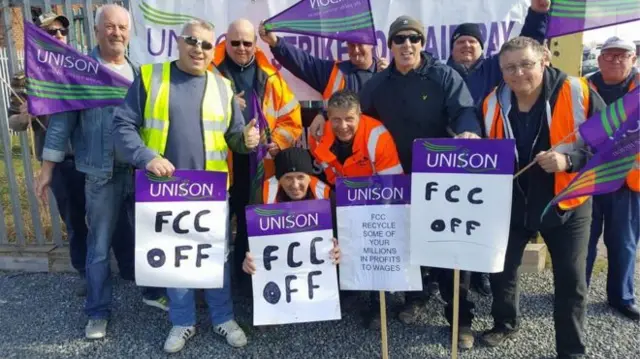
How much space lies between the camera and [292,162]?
12.6 feet

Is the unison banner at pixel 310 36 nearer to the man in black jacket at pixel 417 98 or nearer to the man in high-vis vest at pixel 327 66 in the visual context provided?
the man in high-vis vest at pixel 327 66

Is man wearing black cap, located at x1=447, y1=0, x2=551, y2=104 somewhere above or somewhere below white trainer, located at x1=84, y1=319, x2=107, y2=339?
above

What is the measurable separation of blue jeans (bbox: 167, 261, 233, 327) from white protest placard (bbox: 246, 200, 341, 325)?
0.45 meters

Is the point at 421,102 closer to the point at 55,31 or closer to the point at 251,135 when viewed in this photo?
the point at 251,135

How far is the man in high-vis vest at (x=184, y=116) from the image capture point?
3523 millimetres

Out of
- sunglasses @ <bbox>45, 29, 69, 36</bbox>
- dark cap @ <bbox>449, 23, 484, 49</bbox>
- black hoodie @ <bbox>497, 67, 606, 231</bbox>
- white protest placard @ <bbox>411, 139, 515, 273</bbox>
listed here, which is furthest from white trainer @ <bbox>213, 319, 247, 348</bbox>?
dark cap @ <bbox>449, 23, 484, 49</bbox>

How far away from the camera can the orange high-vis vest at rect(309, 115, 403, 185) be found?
12.3ft

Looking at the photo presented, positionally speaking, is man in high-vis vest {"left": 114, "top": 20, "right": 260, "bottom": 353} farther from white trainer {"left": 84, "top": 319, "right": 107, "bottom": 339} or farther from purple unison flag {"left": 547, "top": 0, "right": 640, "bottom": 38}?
purple unison flag {"left": 547, "top": 0, "right": 640, "bottom": 38}

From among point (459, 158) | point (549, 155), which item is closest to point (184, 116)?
point (459, 158)

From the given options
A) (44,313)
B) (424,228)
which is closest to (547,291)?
(424,228)

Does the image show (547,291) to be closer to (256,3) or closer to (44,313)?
(256,3)

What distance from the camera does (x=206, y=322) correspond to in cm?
429

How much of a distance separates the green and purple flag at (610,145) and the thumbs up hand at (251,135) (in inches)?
77.3

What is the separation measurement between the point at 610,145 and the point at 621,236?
1.53 meters
